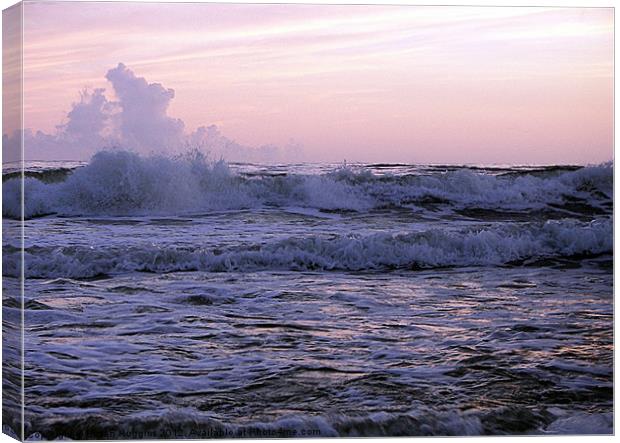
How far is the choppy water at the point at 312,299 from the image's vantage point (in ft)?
17.9

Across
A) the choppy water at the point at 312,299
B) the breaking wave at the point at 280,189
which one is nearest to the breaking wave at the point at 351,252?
the choppy water at the point at 312,299

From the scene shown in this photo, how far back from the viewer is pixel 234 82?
5750 millimetres

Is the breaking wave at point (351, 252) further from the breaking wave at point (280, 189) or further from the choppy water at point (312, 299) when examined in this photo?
the breaking wave at point (280, 189)

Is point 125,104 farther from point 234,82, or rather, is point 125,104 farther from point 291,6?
point 291,6

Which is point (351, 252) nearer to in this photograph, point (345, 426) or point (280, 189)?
point (280, 189)

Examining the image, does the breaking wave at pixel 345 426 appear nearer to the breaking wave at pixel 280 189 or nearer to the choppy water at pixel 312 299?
the choppy water at pixel 312 299

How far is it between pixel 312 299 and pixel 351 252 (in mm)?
318

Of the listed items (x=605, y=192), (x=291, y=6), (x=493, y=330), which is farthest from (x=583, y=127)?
(x=291, y=6)

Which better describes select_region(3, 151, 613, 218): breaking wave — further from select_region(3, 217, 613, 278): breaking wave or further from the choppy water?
select_region(3, 217, 613, 278): breaking wave

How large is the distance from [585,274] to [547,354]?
20.4 inches

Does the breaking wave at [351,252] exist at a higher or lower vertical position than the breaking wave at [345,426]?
higher

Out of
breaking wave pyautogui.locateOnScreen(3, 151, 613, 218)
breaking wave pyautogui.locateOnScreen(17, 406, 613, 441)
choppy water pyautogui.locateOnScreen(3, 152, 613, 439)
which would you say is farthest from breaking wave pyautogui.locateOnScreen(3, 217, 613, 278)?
breaking wave pyautogui.locateOnScreen(17, 406, 613, 441)

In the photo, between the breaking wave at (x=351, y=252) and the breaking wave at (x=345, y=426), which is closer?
the breaking wave at (x=345, y=426)

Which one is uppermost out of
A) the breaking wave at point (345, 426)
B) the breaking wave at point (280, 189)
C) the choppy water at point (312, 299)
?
the breaking wave at point (280, 189)
